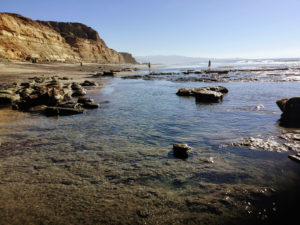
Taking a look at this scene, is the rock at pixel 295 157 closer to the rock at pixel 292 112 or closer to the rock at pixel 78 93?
the rock at pixel 292 112

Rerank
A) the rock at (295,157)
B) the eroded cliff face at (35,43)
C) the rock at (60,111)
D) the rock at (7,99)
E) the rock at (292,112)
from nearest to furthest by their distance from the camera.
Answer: the rock at (295,157)
the rock at (292,112)
the rock at (60,111)
the rock at (7,99)
the eroded cliff face at (35,43)

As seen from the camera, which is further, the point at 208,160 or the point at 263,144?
the point at 263,144

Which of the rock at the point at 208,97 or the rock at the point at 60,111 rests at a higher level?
→ the rock at the point at 208,97

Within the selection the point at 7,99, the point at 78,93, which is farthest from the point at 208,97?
the point at 7,99

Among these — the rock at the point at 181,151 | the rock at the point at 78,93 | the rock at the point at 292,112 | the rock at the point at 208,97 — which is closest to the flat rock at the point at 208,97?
the rock at the point at 208,97

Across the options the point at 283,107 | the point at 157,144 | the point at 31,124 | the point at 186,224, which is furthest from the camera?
the point at 283,107

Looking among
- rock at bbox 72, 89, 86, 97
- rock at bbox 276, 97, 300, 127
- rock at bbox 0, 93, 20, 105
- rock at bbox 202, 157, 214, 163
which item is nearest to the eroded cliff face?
rock at bbox 72, 89, 86, 97

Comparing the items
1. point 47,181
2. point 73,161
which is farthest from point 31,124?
point 47,181

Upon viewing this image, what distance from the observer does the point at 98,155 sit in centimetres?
454

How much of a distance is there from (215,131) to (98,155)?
3.69 meters

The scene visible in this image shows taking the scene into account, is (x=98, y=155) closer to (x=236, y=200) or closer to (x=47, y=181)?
(x=47, y=181)

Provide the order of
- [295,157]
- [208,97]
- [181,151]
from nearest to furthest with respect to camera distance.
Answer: [295,157] → [181,151] → [208,97]

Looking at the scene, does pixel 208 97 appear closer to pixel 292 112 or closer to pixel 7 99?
pixel 292 112

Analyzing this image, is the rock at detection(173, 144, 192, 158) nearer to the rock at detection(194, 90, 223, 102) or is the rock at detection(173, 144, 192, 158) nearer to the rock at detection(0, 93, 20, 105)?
the rock at detection(194, 90, 223, 102)
